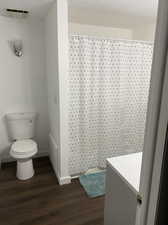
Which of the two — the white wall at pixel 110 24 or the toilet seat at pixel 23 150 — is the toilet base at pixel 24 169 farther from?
the white wall at pixel 110 24

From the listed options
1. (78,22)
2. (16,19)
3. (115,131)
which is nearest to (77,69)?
(78,22)

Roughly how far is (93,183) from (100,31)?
2.09 m

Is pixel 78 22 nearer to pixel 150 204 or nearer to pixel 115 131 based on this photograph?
pixel 115 131

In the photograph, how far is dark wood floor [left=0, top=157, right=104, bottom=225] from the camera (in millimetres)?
1769

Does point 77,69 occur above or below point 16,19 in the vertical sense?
below

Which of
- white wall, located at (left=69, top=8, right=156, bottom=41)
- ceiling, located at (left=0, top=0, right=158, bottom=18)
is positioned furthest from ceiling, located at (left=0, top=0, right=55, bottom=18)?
white wall, located at (left=69, top=8, right=156, bottom=41)

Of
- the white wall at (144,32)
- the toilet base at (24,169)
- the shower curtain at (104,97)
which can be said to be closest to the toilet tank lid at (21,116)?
the toilet base at (24,169)

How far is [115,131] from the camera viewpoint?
250 centimetres

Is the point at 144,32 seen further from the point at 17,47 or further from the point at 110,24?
the point at 17,47

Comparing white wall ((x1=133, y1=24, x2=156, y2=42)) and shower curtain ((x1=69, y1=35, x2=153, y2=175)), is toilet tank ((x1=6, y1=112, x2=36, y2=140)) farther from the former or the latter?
white wall ((x1=133, y1=24, x2=156, y2=42))

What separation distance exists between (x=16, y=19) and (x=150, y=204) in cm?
263

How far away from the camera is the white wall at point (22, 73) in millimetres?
2455

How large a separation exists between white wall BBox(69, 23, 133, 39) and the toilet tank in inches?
53.7

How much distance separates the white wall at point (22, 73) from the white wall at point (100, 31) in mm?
511
